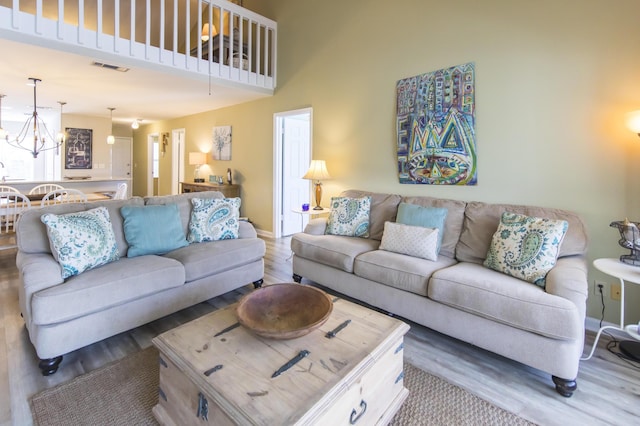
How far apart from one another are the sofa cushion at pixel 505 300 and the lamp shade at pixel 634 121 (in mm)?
1215

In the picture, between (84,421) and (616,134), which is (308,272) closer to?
(84,421)

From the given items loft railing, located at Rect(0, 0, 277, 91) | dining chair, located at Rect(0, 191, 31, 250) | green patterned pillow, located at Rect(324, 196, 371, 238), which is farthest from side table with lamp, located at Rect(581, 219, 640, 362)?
dining chair, located at Rect(0, 191, 31, 250)

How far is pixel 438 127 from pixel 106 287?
10.00ft

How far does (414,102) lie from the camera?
3.40 m

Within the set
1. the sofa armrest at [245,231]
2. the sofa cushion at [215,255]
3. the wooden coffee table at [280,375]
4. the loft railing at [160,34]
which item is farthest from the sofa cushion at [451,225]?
the loft railing at [160,34]

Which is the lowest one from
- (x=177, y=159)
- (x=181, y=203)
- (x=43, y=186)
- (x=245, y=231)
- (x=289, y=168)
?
(x=245, y=231)

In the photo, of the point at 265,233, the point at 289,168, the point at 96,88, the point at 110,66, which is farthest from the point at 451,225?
the point at 96,88

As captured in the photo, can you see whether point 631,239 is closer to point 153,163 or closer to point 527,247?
point 527,247

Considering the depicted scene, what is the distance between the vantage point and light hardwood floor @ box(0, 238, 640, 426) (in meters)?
1.66

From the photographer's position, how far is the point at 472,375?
1955mm

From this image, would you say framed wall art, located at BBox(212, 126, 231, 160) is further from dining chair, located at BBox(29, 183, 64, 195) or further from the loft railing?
dining chair, located at BBox(29, 183, 64, 195)

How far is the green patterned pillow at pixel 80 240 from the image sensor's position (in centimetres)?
210

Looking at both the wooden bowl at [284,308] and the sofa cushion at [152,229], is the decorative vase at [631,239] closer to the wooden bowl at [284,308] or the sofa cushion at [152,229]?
the wooden bowl at [284,308]

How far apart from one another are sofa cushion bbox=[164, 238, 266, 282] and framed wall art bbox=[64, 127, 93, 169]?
629 centimetres
